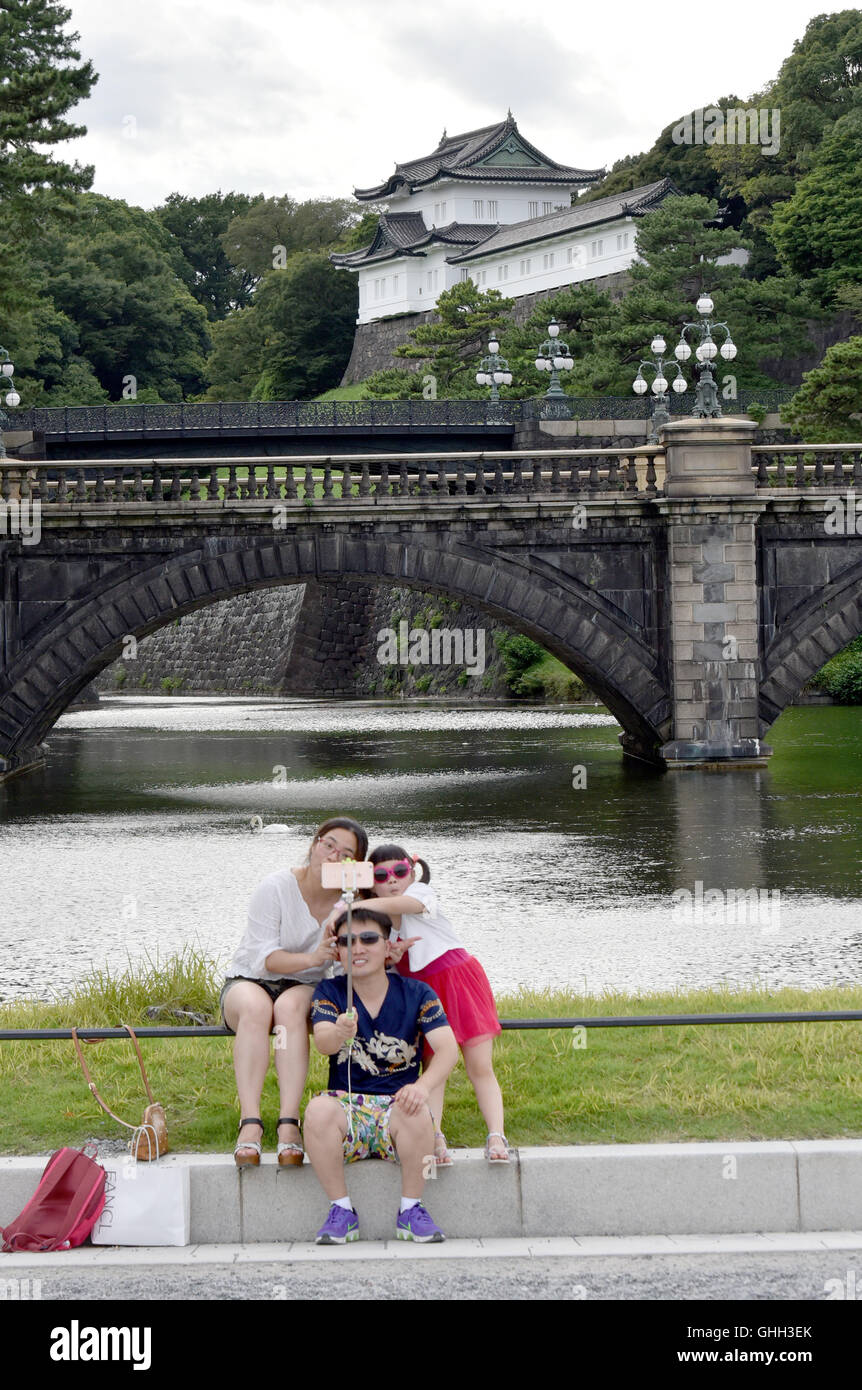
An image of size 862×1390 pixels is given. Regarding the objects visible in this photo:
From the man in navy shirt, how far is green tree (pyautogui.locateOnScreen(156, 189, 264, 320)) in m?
125

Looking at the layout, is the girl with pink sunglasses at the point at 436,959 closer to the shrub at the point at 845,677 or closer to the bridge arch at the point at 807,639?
the bridge arch at the point at 807,639

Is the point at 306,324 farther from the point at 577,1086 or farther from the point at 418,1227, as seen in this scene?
the point at 418,1227

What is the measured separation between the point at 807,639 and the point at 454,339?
175 feet

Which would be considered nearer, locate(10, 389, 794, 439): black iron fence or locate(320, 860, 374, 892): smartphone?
locate(320, 860, 374, 892): smartphone

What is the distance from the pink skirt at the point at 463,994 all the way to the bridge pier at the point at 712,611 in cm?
2852

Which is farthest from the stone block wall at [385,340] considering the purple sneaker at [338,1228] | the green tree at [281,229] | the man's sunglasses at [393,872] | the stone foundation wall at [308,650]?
the purple sneaker at [338,1228]

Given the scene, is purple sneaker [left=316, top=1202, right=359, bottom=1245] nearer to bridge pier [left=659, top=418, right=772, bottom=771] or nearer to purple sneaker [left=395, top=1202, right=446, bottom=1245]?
purple sneaker [left=395, top=1202, right=446, bottom=1245]

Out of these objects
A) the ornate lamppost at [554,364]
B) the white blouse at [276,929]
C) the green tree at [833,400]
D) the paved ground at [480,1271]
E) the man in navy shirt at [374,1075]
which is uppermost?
the ornate lamppost at [554,364]

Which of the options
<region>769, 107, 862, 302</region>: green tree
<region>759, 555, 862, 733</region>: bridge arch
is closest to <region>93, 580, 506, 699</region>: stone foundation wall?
<region>769, 107, 862, 302</region>: green tree

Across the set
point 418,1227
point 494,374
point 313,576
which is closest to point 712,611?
point 313,576

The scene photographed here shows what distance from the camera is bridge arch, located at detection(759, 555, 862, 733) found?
3734cm

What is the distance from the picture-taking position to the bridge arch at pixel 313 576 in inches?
1467

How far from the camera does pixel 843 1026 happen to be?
10.5 m
